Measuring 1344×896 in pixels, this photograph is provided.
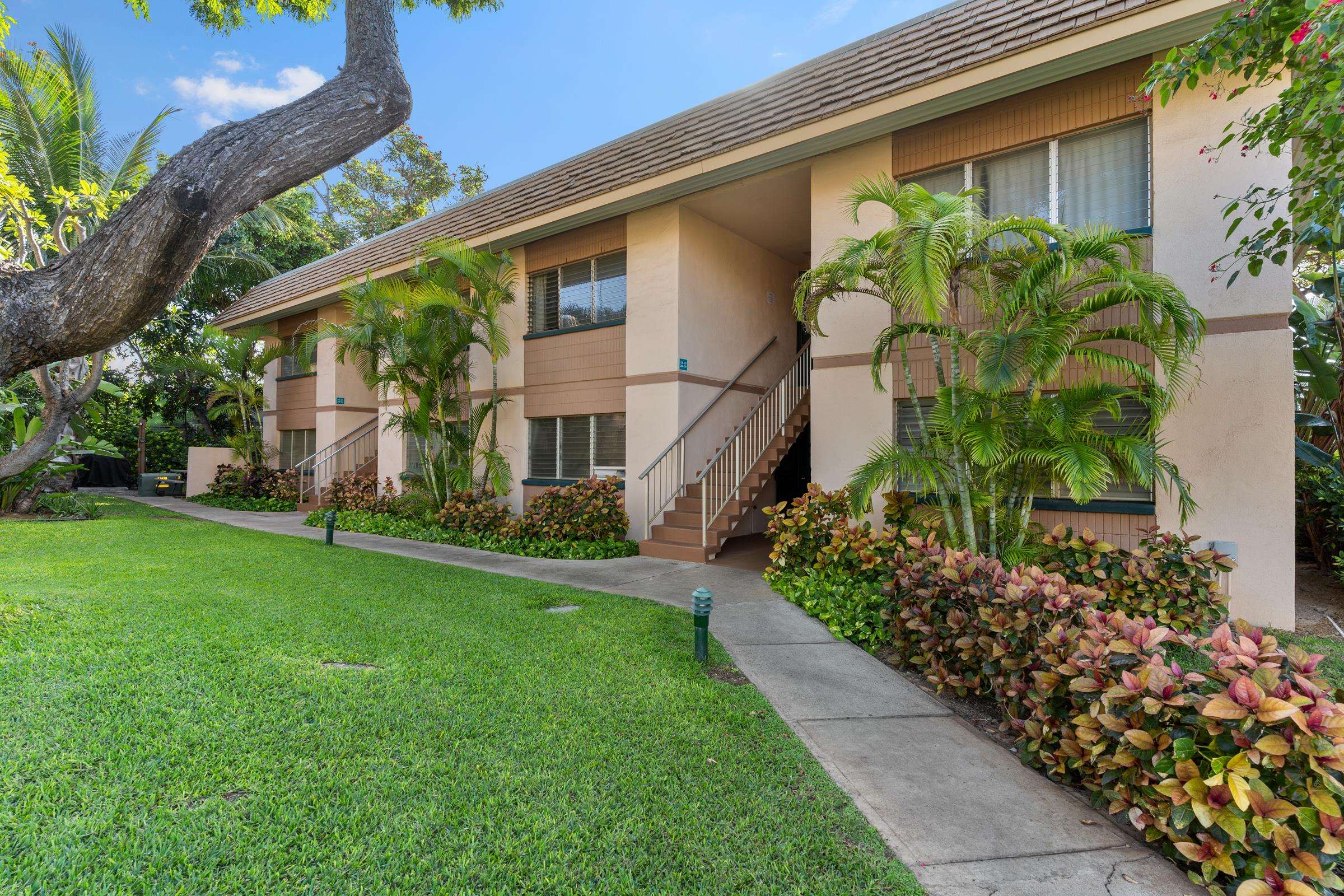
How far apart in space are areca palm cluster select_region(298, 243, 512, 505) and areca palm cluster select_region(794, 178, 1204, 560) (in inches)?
251

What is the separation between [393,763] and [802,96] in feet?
26.6

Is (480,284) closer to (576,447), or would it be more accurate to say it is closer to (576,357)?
(576,357)

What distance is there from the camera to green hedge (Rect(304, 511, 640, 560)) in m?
9.06

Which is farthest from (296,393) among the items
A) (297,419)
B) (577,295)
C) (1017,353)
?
(1017,353)

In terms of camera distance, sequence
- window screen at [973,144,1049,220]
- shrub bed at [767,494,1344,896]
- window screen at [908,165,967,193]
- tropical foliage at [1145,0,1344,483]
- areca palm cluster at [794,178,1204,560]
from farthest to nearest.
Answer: window screen at [908,165,967,193]
window screen at [973,144,1049,220]
areca palm cluster at [794,178,1204,560]
tropical foliage at [1145,0,1344,483]
shrub bed at [767,494,1344,896]

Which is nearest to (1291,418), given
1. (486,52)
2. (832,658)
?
(832,658)

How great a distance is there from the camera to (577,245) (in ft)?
35.7

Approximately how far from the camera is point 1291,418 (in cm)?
545

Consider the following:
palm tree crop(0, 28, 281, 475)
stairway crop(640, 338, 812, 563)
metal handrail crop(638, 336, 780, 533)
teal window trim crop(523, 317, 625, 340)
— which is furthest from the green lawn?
palm tree crop(0, 28, 281, 475)

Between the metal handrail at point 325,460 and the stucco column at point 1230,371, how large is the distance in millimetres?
16163

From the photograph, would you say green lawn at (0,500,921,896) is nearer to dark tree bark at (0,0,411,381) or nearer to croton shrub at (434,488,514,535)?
dark tree bark at (0,0,411,381)

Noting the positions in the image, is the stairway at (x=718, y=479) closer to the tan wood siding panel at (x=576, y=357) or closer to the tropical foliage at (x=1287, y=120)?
the tan wood siding panel at (x=576, y=357)

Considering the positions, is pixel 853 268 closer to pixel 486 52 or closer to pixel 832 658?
pixel 832 658

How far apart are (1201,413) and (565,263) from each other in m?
9.19
